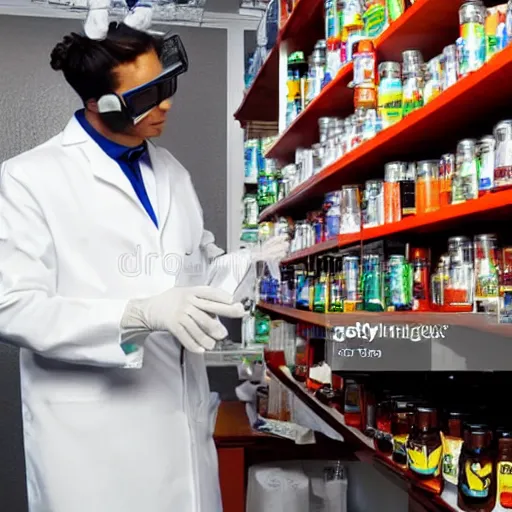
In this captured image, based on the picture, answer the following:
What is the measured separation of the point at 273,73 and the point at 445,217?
1.68 metres

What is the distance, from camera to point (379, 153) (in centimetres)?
173

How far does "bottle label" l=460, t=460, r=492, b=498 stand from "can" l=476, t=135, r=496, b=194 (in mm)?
515

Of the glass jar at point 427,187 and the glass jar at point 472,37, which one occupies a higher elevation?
the glass jar at point 472,37

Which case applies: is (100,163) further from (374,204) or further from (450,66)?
(450,66)

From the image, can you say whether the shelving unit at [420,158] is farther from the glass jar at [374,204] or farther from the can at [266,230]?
the can at [266,230]

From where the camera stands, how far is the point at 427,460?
1.44 meters

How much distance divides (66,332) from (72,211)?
1.01 feet

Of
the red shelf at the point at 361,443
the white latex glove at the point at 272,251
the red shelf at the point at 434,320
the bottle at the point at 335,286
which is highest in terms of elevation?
the white latex glove at the point at 272,251

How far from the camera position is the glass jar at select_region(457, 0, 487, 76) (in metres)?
1.29

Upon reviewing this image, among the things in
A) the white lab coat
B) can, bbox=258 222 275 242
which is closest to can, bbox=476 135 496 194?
the white lab coat

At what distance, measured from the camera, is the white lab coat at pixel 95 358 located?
1504 millimetres

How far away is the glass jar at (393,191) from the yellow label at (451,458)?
0.51m

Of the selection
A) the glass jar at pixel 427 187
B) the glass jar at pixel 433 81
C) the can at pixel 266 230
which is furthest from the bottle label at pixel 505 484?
Answer: the can at pixel 266 230

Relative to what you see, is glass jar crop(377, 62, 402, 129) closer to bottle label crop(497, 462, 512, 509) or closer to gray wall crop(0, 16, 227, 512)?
bottle label crop(497, 462, 512, 509)
